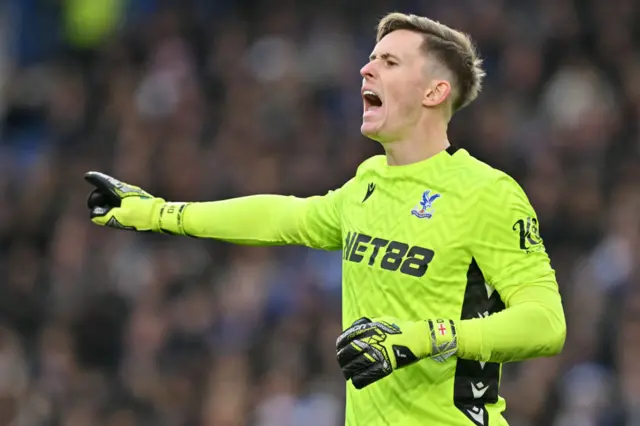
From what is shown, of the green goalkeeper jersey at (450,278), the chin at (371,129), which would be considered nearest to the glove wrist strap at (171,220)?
the green goalkeeper jersey at (450,278)

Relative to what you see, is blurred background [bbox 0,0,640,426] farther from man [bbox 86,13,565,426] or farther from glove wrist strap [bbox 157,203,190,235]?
man [bbox 86,13,565,426]

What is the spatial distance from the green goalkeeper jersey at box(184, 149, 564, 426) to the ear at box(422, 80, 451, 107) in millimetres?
206

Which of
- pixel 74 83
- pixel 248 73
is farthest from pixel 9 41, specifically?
pixel 248 73

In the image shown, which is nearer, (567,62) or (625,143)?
(625,143)

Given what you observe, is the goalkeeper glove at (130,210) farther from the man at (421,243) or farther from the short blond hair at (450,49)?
the short blond hair at (450,49)

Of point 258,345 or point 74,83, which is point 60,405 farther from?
point 74,83

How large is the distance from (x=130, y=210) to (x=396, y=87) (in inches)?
48.9

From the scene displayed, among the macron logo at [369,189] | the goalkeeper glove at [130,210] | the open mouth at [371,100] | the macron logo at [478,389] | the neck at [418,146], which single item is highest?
the open mouth at [371,100]

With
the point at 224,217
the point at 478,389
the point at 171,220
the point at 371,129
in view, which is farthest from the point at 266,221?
the point at 478,389

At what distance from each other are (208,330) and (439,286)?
19.3 ft

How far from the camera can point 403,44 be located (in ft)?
17.2

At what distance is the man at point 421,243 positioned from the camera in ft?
15.0

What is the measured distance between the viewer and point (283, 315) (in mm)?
Answer: 10422

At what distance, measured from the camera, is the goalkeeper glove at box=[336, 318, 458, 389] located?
14.6ft
